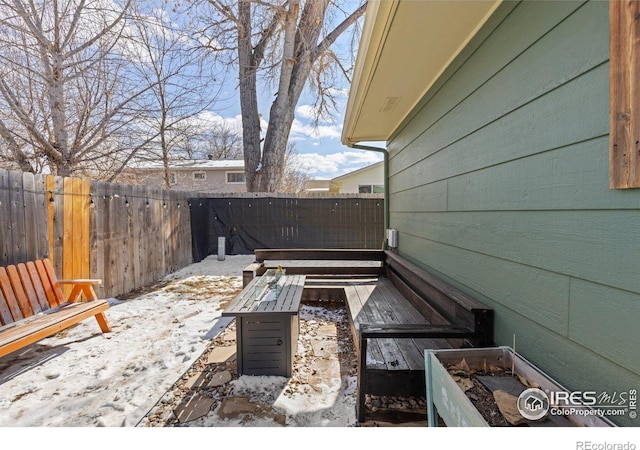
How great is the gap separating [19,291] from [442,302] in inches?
132

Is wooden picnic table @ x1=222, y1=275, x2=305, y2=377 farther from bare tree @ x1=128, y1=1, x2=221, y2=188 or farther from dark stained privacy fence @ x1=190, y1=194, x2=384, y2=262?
bare tree @ x1=128, y1=1, x2=221, y2=188

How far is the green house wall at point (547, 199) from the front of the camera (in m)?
0.91

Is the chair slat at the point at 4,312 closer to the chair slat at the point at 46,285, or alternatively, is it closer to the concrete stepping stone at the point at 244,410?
the chair slat at the point at 46,285

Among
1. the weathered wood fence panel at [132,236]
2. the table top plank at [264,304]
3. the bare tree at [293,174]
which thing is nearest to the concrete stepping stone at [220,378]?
the table top plank at [264,304]

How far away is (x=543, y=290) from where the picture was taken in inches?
46.8

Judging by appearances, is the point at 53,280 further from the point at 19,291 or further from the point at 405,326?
the point at 405,326

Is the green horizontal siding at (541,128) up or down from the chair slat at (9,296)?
up

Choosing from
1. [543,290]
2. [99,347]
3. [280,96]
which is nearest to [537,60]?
[543,290]

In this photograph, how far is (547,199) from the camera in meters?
1.17

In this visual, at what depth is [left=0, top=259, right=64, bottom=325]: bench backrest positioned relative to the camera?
235cm

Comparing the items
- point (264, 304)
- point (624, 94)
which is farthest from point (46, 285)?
point (624, 94)

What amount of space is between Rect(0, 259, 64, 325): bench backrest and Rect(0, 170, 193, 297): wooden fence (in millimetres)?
181

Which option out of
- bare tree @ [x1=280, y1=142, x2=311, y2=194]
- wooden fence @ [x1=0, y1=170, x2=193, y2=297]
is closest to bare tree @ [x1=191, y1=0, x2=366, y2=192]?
wooden fence @ [x1=0, y1=170, x2=193, y2=297]

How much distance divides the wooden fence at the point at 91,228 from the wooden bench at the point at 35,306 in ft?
0.71
